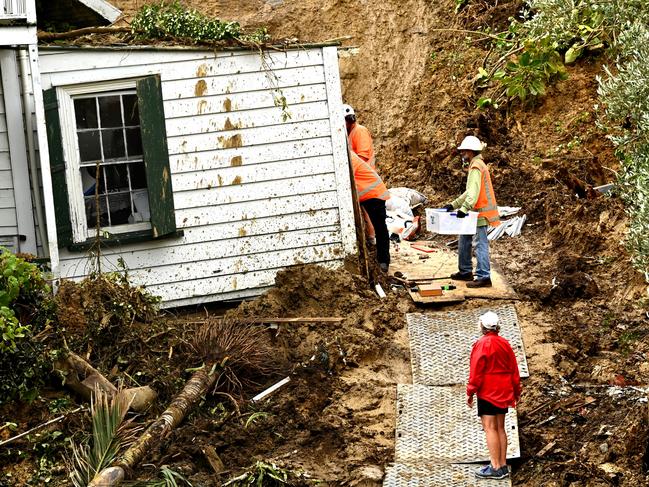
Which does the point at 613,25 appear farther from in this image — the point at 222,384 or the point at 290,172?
the point at 222,384

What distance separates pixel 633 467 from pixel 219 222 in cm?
565

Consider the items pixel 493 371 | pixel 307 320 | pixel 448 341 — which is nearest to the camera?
pixel 493 371

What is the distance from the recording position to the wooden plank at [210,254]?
41.4 feet

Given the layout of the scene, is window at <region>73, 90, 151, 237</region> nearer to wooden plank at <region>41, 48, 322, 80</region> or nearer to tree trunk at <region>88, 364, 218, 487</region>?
wooden plank at <region>41, 48, 322, 80</region>

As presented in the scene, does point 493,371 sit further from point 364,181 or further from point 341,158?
point 364,181

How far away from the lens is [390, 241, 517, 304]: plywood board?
13.0 metres

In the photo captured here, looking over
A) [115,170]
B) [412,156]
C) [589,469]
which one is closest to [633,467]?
[589,469]

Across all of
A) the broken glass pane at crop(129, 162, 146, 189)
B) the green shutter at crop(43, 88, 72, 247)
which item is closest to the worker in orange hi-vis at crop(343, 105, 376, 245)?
the broken glass pane at crop(129, 162, 146, 189)

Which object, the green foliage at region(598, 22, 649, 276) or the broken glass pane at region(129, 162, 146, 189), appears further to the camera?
the broken glass pane at region(129, 162, 146, 189)

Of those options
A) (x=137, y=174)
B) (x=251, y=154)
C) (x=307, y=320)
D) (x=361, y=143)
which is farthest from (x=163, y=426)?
(x=361, y=143)

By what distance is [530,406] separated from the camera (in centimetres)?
1068

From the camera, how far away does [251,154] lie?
1284cm

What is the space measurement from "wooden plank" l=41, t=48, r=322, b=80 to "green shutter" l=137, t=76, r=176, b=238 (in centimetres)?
28

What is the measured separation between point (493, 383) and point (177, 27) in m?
5.86
